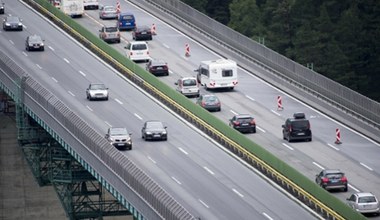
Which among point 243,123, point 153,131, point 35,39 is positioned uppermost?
point 153,131

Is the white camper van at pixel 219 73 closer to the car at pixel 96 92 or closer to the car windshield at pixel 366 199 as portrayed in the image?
the car at pixel 96 92

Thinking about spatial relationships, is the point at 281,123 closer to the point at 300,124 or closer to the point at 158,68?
the point at 300,124

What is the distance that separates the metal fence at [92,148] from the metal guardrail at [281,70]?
2055 centimetres

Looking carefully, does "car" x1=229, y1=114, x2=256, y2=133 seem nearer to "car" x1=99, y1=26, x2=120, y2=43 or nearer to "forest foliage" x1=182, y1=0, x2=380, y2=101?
"car" x1=99, y1=26, x2=120, y2=43

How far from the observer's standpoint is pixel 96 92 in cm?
12544

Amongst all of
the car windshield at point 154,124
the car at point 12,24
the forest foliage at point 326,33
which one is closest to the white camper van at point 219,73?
the car windshield at point 154,124

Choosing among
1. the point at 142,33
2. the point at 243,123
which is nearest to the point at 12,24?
the point at 142,33

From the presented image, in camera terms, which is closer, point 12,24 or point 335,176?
point 335,176

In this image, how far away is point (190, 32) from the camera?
505 feet

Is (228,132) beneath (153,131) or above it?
above

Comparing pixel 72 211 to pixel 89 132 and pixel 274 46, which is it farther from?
pixel 274 46

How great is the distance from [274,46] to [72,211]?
54.9 metres

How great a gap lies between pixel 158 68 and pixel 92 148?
30.2 meters

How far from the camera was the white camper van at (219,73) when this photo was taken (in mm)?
129500
